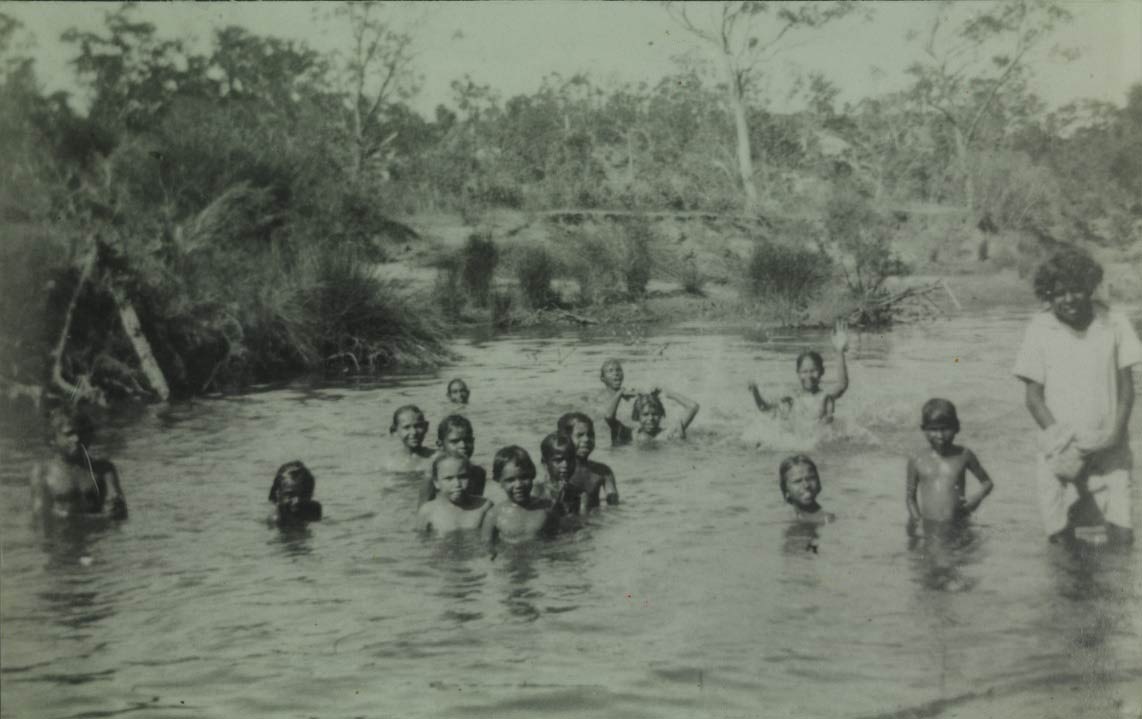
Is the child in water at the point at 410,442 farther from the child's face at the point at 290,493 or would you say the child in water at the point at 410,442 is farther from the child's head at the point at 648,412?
the child's head at the point at 648,412

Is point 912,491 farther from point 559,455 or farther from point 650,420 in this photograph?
point 650,420

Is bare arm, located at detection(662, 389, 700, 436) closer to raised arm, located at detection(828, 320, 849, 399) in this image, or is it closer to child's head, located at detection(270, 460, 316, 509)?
raised arm, located at detection(828, 320, 849, 399)

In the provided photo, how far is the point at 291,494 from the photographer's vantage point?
7.29 meters

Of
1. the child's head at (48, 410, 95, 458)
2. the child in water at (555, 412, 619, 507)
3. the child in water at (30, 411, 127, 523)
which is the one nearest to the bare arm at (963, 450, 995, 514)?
the child in water at (555, 412, 619, 507)

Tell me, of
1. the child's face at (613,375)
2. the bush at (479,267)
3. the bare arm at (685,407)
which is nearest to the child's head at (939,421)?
the bare arm at (685,407)

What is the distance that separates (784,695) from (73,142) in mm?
9356

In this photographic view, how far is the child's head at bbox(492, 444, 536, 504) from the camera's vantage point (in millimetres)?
6488

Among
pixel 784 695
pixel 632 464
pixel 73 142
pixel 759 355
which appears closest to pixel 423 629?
pixel 784 695

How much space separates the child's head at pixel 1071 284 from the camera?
560 centimetres

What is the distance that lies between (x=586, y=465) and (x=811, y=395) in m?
2.60

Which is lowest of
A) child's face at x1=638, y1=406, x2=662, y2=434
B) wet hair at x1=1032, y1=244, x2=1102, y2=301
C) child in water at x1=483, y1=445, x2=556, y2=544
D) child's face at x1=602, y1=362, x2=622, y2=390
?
child in water at x1=483, y1=445, x2=556, y2=544

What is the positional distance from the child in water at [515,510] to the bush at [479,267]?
10.3 m

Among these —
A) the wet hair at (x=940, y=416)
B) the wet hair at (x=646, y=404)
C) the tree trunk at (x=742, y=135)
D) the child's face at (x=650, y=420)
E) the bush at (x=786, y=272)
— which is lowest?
the child's face at (x=650, y=420)

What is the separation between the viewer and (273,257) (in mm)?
14516
